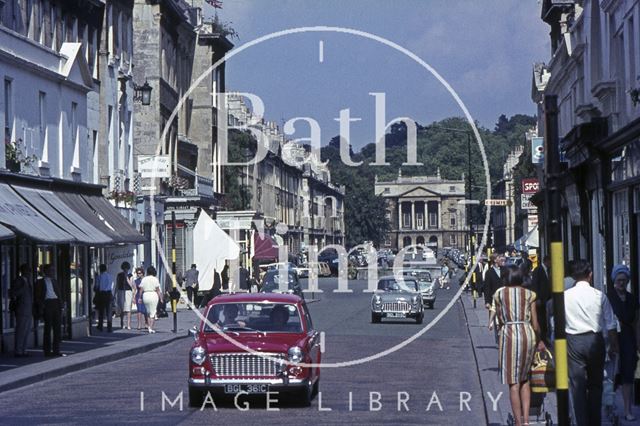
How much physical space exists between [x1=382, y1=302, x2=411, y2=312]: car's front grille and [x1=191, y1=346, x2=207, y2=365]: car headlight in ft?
85.9

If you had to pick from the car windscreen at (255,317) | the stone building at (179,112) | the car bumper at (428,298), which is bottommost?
the car bumper at (428,298)

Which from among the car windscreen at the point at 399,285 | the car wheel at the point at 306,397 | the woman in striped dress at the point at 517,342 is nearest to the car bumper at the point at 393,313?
the car windscreen at the point at 399,285

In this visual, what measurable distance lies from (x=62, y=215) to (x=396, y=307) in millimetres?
15796

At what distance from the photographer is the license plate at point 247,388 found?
18000 mm

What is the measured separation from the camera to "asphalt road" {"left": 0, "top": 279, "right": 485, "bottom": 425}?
17094mm

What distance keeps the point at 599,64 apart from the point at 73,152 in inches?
599

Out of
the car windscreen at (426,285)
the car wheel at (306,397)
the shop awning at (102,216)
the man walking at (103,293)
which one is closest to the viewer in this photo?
the car wheel at (306,397)

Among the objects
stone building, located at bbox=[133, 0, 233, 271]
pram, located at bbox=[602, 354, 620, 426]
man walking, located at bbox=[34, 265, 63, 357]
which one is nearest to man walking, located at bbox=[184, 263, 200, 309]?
stone building, located at bbox=[133, 0, 233, 271]

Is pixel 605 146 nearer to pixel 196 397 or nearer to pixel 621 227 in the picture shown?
pixel 621 227

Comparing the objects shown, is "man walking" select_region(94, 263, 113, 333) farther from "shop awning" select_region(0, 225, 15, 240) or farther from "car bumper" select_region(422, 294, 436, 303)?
"car bumper" select_region(422, 294, 436, 303)

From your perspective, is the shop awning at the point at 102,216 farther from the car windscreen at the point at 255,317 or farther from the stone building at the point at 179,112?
the stone building at the point at 179,112

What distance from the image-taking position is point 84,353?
1152 inches

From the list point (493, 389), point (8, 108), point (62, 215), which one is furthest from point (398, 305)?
point (493, 389)

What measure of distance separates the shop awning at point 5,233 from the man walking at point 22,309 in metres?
2.95
